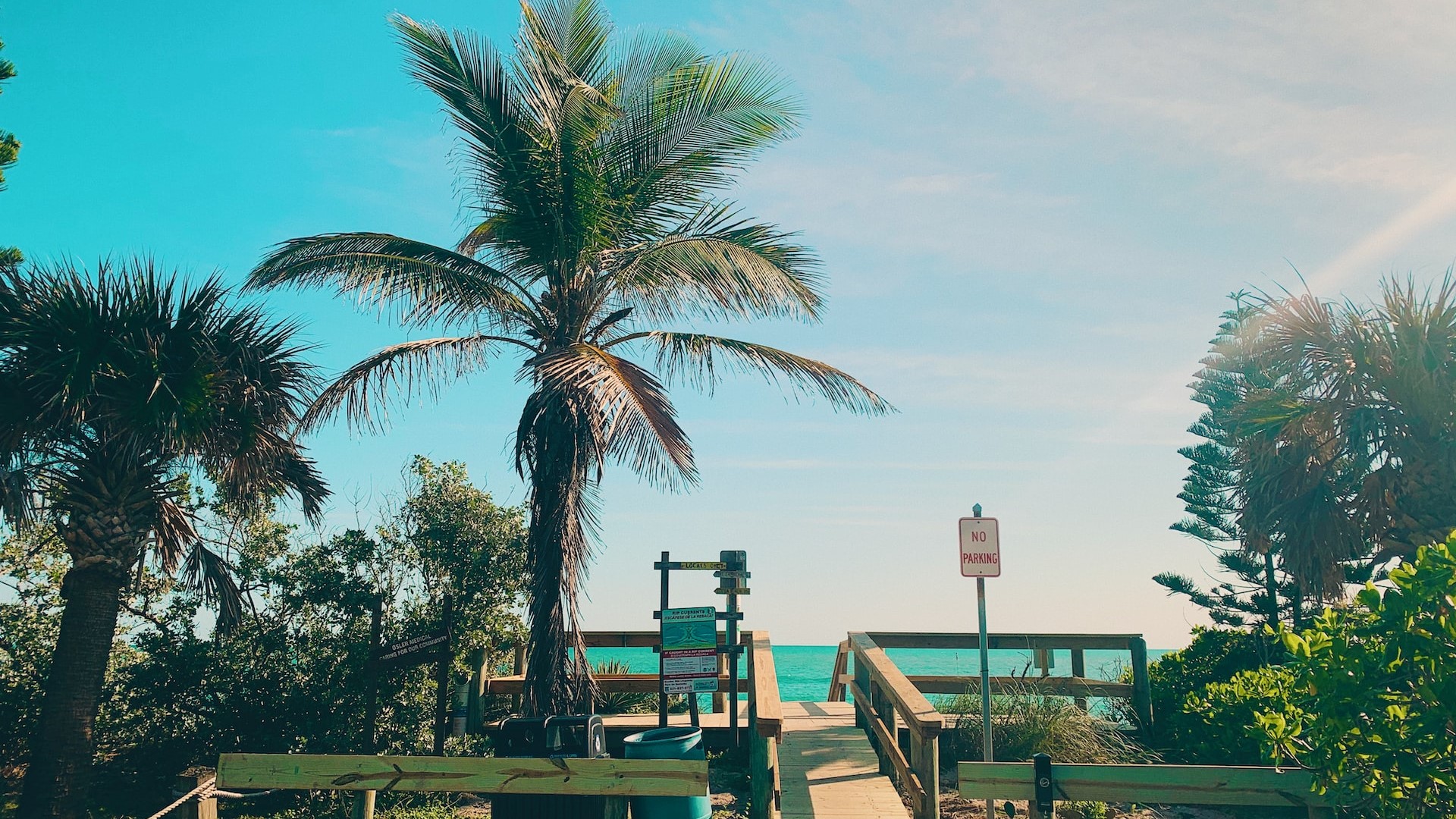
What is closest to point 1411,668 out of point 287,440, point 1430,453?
point 1430,453

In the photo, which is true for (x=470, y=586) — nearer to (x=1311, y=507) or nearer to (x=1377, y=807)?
(x=1377, y=807)

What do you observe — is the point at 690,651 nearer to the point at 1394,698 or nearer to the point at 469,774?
the point at 469,774

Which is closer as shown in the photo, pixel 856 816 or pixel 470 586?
pixel 856 816

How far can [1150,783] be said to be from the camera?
482 centimetres

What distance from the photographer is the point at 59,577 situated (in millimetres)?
11016

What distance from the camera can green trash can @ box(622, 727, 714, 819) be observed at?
6664 mm

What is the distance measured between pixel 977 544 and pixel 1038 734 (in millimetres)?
2242

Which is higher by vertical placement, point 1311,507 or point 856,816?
point 1311,507

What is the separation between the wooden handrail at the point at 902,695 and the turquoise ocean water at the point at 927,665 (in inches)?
40.7

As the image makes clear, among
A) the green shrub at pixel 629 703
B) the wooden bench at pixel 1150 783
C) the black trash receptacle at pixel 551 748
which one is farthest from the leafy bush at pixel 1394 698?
the green shrub at pixel 629 703

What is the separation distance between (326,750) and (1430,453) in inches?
539

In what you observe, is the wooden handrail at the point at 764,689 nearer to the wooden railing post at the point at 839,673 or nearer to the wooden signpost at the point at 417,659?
the wooden signpost at the point at 417,659

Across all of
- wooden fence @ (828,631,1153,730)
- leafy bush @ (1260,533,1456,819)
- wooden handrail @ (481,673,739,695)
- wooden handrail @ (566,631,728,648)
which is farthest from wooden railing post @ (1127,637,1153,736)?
leafy bush @ (1260,533,1456,819)

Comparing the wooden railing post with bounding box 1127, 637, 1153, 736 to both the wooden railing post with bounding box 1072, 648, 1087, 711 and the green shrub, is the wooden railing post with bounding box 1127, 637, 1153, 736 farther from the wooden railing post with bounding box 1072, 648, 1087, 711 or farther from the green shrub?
the green shrub
